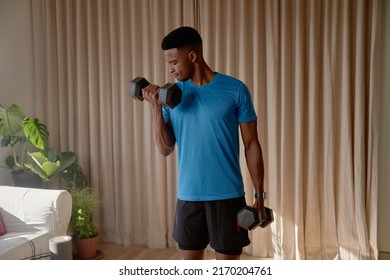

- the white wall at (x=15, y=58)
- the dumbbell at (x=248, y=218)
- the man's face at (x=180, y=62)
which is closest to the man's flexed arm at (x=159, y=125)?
the man's face at (x=180, y=62)

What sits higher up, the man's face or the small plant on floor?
the man's face

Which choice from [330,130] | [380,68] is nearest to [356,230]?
[330,130]

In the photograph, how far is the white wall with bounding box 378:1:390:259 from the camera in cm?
270

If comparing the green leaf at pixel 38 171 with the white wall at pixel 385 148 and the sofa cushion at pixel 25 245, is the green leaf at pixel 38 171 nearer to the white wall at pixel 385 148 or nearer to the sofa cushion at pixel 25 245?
the sofa cushion at pixel 25 245

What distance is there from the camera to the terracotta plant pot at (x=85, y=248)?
9.85 feet

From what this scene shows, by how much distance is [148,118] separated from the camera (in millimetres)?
3197

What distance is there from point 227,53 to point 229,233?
5.51 ft

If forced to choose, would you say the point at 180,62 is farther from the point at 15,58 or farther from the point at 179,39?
the point at 15,58

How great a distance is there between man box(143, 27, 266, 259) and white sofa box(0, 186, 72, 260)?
1189 mm

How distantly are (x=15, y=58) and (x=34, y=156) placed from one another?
0.83 meters

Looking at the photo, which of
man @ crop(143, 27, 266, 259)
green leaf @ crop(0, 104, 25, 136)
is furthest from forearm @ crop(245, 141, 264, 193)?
green leaf @ crop(0, 104, 25, 136)

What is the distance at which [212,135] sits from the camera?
150 centimetres

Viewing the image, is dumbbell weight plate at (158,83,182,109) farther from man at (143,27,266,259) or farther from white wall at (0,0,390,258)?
white wall at (0,0,390,258)
